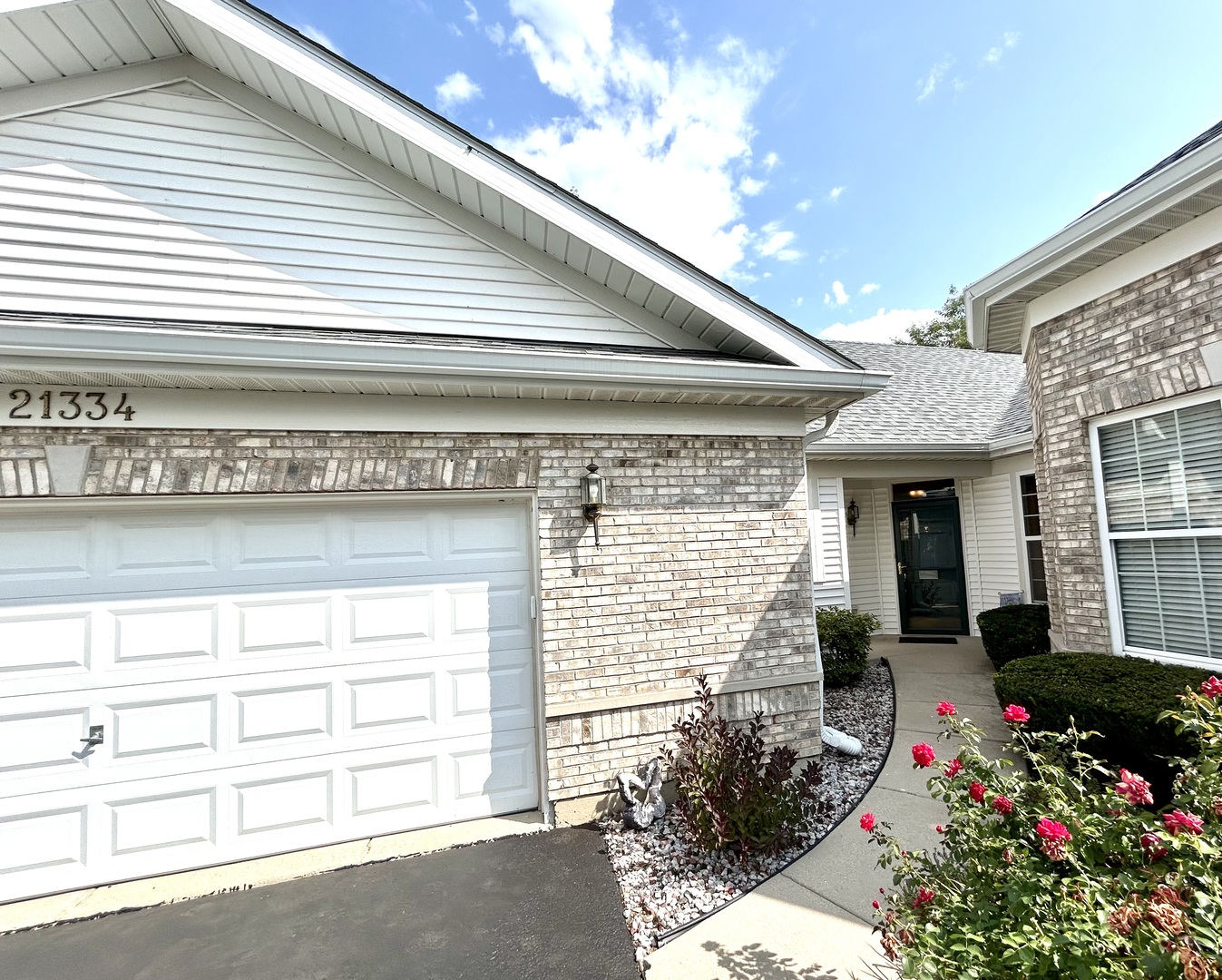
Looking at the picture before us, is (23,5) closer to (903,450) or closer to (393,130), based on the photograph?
(393,130)

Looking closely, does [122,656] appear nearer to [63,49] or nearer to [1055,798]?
[63,49]

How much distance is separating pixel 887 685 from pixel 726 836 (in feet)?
14.6

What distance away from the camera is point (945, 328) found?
28.6 meters

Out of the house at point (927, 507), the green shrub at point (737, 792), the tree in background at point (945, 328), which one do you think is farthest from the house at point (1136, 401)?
the tree in background at point (945, 328)

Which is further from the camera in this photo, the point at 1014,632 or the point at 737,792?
the point at 1014,632

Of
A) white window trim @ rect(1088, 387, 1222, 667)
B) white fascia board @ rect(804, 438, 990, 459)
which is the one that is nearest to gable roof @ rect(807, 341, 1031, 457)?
A: white fascia board @ rect(804, 438, 990, 459)

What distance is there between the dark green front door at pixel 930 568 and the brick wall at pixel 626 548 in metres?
6.27

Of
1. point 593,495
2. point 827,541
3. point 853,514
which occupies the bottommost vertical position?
point 827,541

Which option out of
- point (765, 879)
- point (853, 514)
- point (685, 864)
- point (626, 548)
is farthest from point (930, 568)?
point (685, 864)

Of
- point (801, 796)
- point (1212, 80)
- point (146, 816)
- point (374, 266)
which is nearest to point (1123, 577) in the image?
point (801, 796)

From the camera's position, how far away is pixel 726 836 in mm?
3566

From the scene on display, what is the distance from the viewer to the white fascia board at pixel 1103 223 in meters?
3.69

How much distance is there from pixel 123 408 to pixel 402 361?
175 centimetres

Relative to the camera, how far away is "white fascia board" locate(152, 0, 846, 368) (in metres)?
Result: 3.99
